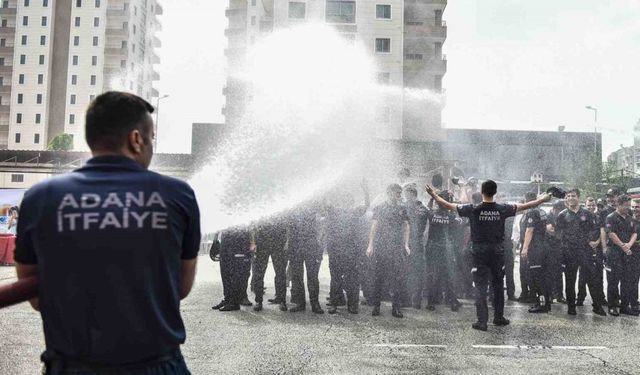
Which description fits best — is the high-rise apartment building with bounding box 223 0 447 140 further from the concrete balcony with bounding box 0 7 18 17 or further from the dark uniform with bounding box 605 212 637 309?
the concrete balcony with bounding box 0 7 18 17

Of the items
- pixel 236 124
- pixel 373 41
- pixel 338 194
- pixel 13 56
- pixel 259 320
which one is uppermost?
pixel 13 56

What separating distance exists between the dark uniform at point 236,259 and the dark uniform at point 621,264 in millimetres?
5714

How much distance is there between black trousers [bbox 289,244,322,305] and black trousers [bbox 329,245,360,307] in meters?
0.26

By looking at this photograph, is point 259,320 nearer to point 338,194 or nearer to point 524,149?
point 338,194

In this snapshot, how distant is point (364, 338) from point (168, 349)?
4656mm

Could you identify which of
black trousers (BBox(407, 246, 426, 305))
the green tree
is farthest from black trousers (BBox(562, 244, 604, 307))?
the green tree

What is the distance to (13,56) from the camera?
61.1m

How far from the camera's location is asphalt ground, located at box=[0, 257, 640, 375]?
4938mm

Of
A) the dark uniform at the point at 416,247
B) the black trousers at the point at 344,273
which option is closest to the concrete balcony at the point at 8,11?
the black trousers at the point at 344,273

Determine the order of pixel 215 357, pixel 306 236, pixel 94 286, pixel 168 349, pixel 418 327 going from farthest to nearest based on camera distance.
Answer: pixel 306 236, pixel 418 327, pixel 215 357, pixel 168 349, pixel 94 286

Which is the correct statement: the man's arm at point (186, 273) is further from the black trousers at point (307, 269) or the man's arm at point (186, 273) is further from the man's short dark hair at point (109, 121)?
the black trousers at point (307, 269)

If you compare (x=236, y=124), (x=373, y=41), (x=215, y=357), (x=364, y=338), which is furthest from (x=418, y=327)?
(x=373, y=41)

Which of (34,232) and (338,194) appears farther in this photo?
(338,194)

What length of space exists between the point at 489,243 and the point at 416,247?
1939 mm
